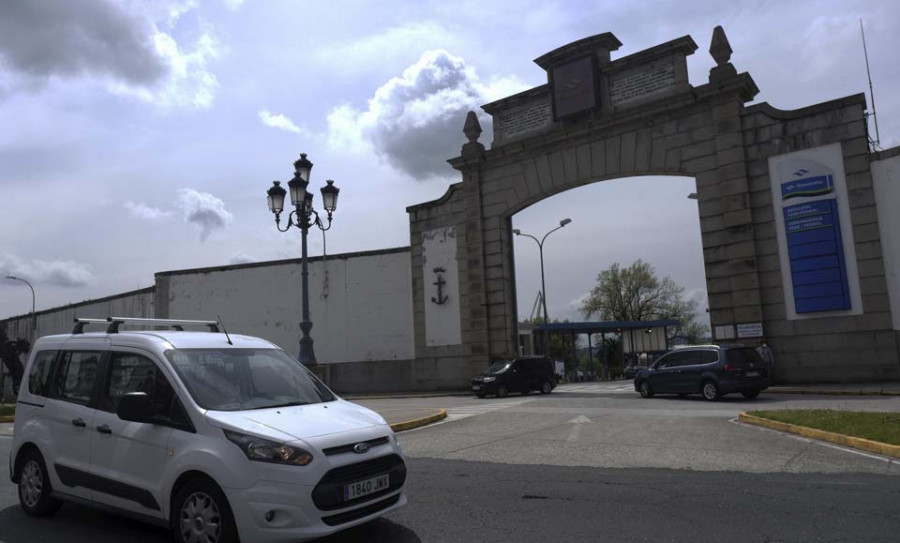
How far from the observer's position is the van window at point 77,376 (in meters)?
5.95

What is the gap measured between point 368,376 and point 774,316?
56.8 ft

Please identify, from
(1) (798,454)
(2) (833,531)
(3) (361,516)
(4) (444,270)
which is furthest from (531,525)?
(4) (444,270)

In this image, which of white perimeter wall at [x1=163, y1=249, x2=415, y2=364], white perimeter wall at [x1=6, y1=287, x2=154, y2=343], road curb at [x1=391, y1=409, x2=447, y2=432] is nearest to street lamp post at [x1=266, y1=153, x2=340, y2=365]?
road curb at [x1=391, y1=409, x2=447, y2=432]

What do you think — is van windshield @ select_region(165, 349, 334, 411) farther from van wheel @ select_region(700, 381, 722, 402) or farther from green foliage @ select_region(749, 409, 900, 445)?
van wheel @ select_region(700, 381, 722, 402)

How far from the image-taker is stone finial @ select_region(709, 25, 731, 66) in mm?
21156

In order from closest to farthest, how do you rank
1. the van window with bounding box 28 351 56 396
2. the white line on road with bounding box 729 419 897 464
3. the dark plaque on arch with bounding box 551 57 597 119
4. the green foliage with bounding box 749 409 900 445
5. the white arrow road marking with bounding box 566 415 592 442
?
the van window with bounding box 28 351 56 396 → the white line on road with bounding box 729 419 897 464 → the green foliage with bounding box 749 409 900 445 → the white arrow road marking with bounding box 566 415 592 442 → the dark plaque on arch with bounding box 551 57 597 119

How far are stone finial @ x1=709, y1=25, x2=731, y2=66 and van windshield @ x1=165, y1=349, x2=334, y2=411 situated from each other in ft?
65.9

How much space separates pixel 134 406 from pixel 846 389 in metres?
18.5

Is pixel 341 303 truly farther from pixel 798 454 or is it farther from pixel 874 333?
pixel 798 454

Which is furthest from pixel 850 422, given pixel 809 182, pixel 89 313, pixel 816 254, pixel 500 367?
pixel 89 313

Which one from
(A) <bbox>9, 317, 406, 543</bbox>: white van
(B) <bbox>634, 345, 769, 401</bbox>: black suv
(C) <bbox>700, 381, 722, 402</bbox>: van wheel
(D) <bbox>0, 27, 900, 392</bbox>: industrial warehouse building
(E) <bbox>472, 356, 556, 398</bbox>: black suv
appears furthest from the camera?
(E) <bbox>472, 356, 556, 398</bbox>: black suv

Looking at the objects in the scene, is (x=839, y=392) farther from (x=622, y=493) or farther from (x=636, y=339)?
(x=636, y=339)

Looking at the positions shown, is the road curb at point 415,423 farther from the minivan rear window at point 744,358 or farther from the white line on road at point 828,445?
the minivan rear window at point 744,358

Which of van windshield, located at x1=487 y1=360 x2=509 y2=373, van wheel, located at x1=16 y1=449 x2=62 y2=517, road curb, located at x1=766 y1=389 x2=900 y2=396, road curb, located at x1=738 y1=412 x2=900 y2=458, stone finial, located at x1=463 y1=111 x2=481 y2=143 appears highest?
stone finial, located at x1=463 y1=111 x2=481 y2=143
